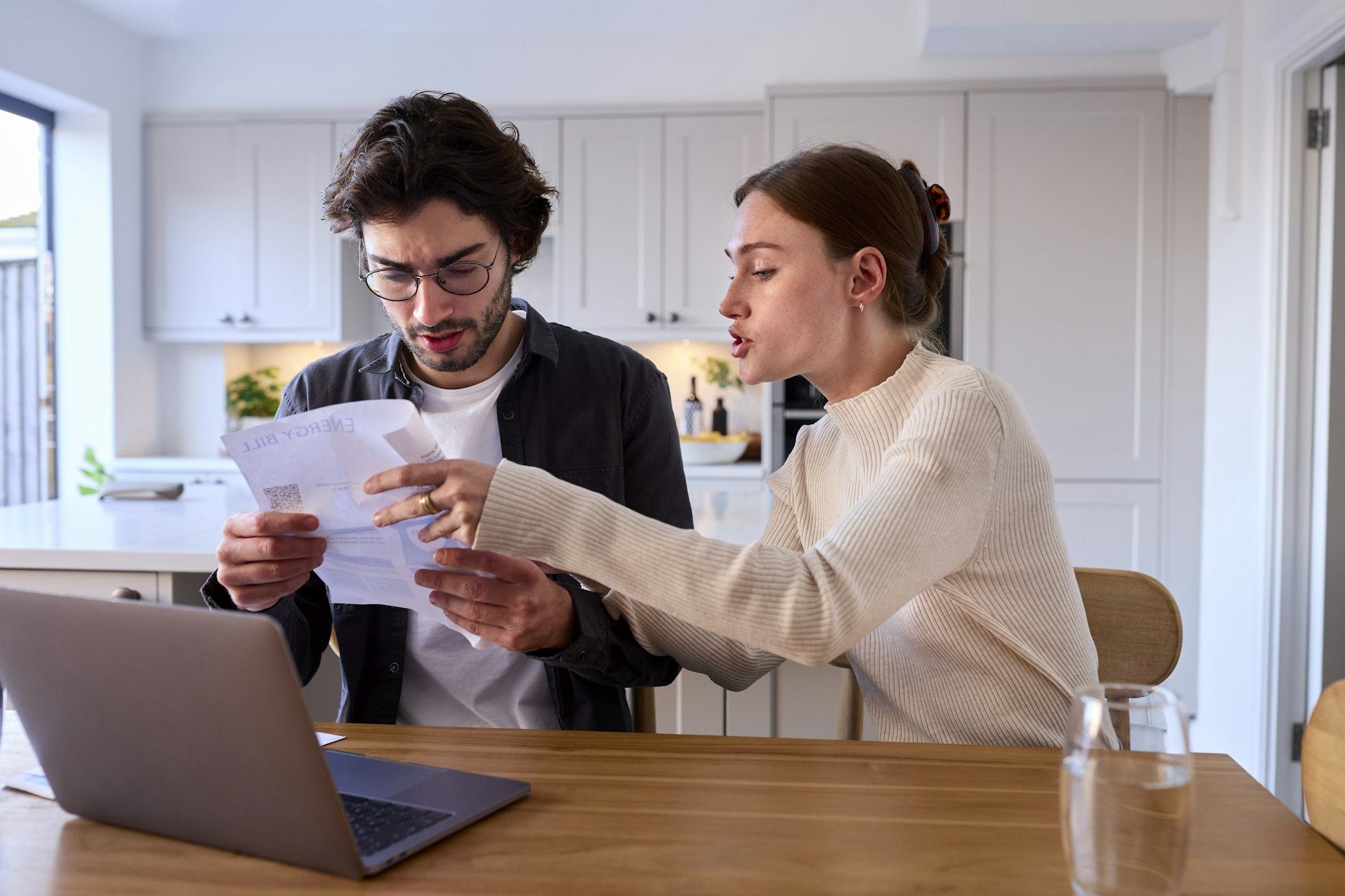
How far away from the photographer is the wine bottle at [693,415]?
4.64m

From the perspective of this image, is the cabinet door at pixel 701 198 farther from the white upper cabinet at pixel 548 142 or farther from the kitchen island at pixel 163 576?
the kitchen island at pixel 163 576

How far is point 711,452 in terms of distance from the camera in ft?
13.9

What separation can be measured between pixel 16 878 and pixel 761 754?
0.62 metres

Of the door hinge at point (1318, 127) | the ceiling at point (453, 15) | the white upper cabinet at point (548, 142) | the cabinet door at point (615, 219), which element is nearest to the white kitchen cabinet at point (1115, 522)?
the door hinge at point (1318, 127)

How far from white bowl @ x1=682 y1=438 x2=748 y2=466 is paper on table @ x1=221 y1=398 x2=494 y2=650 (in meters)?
3.10

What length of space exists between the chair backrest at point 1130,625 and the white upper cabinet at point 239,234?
3.83 m

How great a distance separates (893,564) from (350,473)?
20.1 inches

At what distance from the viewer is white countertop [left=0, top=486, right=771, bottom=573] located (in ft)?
6.34

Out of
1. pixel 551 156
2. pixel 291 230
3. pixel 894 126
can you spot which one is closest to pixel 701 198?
pixel 551 156

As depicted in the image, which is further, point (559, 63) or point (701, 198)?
point (559, 63)

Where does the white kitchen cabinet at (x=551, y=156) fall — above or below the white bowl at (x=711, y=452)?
above

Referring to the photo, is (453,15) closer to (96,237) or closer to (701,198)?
(701,198)

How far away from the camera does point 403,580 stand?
112 centimetres

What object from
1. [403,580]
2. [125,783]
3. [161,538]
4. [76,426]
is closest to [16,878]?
[125,783]
